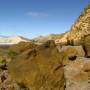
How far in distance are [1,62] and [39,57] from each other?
6004 millimetres

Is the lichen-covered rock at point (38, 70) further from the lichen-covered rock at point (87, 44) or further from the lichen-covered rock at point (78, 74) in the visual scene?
the lichen-covered rock at point (87, 44)

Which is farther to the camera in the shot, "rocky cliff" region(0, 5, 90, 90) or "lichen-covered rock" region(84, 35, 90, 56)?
"lichen-covered rock" region(84, 35, 90, 56)

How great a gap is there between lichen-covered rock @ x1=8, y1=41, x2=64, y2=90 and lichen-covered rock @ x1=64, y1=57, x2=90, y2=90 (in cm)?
73

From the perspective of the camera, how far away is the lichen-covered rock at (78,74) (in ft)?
72.9

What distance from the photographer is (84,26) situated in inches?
2128

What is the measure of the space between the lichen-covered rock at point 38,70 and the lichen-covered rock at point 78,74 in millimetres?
734

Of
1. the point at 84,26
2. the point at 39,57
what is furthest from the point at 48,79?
the point at 84,26

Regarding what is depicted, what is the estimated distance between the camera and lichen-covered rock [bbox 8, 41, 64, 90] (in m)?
23.1

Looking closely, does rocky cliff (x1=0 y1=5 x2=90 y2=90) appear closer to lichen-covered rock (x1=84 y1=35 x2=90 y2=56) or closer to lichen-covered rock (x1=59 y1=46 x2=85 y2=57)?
lichen-covered rock (x1=59 y1=46 x2=85 y2=57)

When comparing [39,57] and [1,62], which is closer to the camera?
[39,57]

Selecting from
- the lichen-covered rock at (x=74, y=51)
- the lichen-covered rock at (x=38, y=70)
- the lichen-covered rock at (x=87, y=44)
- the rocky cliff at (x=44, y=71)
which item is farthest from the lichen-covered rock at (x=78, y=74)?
the lichen-covered rock at (x=87, y=44)

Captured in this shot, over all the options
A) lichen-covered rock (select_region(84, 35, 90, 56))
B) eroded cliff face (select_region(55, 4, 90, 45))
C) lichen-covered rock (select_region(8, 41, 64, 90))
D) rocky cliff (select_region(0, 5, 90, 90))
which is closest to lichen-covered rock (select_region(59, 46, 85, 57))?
lichen-covered rock (select_region(84, 35, 90, 56))

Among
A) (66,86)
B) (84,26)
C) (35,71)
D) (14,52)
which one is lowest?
(66,86)

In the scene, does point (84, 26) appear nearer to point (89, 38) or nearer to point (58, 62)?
point (89, 38)
